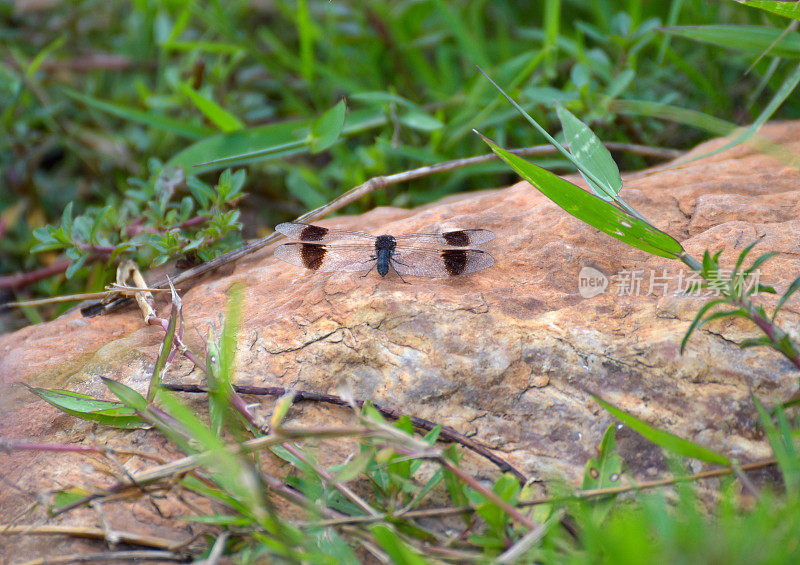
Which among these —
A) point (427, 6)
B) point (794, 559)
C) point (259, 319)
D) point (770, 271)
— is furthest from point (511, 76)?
point (794, 559)

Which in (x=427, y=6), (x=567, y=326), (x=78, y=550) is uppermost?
(x=427, y=6)

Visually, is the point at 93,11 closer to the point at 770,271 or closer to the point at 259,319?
the point at 259,319

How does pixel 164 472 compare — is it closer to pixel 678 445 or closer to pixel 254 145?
pixel 678 445

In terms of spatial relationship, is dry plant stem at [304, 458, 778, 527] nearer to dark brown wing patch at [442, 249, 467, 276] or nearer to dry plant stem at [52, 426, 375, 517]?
dry plant stem at [52, 426, 375, 517]

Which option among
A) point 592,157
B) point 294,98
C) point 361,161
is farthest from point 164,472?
point 294,98

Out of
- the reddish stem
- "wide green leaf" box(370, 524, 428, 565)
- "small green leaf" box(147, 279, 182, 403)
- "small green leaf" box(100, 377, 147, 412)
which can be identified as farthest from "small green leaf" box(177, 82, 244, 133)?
"wide green leaf" box(370, 524, 428, 565)

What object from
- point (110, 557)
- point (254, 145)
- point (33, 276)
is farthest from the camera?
point (254, 145)
